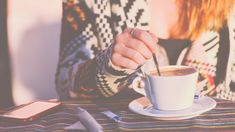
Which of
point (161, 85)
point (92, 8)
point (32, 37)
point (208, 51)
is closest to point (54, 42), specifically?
point (32, 37)

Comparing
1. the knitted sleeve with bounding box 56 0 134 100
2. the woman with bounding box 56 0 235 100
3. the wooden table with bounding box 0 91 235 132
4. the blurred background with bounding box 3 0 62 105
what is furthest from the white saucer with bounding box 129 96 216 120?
the blurred background with bounding box 3 0 62 105

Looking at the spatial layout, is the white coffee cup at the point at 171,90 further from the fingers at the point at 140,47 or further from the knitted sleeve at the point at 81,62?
the knitted sleeve at the point at 81,62

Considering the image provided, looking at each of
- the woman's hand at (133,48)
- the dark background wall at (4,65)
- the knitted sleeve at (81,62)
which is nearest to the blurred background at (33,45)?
the dark background wall at (4,65)

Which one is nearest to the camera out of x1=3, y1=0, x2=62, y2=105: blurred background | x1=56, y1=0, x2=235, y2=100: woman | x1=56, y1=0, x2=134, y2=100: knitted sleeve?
x1=56, y1=0, x2=134, y2=100: knitted sleeve

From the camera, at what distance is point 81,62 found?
49.8 inches

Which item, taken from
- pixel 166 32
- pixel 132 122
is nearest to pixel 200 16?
pixel 166 32

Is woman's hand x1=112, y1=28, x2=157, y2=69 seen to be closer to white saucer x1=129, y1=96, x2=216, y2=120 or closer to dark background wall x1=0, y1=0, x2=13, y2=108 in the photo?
white saucer x1=129, y1=96, x2=216, y2=120

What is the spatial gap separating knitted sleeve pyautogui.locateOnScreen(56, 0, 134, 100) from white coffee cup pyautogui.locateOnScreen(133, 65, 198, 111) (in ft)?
0.54

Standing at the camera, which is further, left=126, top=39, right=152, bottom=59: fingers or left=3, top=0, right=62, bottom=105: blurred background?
left=3, top=0, right=62, bottom=105: blurred background

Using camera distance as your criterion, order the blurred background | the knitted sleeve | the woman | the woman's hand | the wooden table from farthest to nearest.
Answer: the blurred background
the woman
the knitted sleeve
the woman's hand
the wooden table

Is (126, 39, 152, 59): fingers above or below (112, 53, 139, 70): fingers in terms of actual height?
above

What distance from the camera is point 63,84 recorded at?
131 cm

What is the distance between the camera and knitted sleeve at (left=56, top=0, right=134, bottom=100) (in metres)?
1.09

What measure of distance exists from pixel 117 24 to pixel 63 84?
246 millimetres
